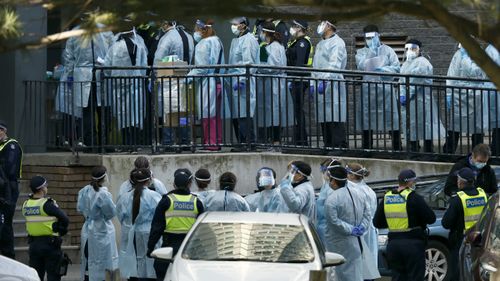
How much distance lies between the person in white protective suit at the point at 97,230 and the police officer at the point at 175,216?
1.21 meters

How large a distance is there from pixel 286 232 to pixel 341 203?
7.12 feet

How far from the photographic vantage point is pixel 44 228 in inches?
643

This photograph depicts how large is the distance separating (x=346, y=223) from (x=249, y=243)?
8.37 ft

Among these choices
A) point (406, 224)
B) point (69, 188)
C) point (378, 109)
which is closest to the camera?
point (406, 224)

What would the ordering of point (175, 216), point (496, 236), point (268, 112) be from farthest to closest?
point (268, 112), point (175, 216), point (496, 236)

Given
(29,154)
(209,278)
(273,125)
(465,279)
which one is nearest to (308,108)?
(273,125)

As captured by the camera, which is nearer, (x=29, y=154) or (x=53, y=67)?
(x=29, y=154)

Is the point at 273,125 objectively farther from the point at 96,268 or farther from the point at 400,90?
the point at 96,268

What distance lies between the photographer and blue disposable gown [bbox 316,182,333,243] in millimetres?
16281

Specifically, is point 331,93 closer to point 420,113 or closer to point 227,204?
point 420,113

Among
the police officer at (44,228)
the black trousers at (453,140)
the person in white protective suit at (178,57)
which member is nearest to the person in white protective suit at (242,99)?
the person in white protective suit at (178,57)

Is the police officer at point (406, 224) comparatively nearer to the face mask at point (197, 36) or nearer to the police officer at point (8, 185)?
the police officer at point (8, 185)

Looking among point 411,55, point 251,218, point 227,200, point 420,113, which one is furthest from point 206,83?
point 251,218

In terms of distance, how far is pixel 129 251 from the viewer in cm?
1669
